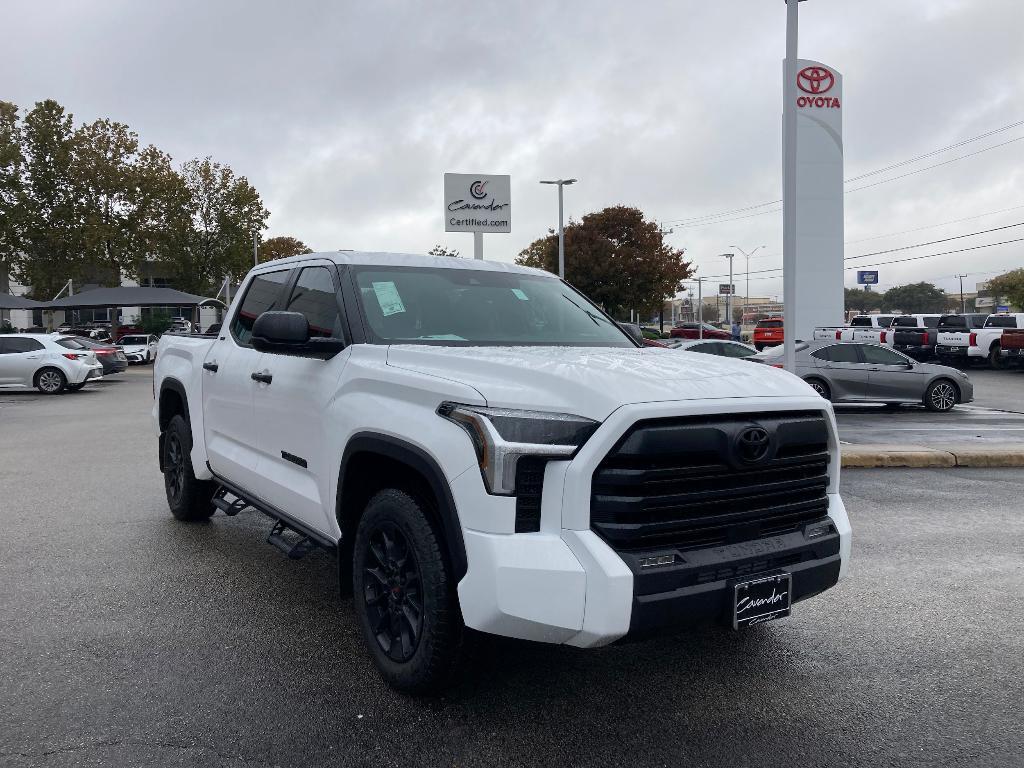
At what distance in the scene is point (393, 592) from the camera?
11.9ft

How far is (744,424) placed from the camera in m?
3.24

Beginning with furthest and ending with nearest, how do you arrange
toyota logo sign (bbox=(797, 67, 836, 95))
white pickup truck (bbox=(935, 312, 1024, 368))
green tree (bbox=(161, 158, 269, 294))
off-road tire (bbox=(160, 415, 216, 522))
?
green tree (bbox=(161, 158, 269, 294)) < toyota logo sign (bbox=(797, 67, 836, 95)) < white pickup truck (bbox=(935, 312, 1024, 368)) < off-road tire (bbox=(160, 415, 216, 522))

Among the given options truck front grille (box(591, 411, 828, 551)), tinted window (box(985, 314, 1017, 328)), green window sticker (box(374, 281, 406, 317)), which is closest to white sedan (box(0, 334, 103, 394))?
green window sticker (box(374, 281, 406, 317))

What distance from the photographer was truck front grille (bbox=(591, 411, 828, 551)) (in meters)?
3.03

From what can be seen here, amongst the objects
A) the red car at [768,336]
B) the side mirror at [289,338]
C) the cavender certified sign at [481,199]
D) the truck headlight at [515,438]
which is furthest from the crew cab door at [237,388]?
the red car at [768,336]

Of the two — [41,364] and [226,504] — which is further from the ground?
[41,364]

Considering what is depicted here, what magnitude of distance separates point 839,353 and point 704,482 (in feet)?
51.1

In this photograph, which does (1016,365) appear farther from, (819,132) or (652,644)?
(652,644)

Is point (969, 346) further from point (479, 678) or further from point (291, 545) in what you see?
point (479, 678)

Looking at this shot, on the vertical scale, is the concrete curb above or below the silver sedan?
below

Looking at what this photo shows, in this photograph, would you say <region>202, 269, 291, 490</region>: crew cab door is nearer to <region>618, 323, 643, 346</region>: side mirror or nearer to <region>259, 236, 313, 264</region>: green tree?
<region>618, 323, 643, 346</region>: side mirror

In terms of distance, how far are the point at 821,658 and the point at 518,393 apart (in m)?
2.09

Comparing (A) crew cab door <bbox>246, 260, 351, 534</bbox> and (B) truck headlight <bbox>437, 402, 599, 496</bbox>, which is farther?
(A) crew cab door <bbox>246, 260, 351, 534</bbox>

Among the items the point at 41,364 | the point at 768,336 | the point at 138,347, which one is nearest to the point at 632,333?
the point at 41,364
